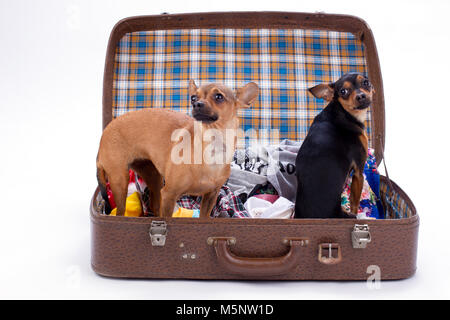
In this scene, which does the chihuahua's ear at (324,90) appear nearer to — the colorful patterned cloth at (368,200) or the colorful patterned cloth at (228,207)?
the colorful patterned cloth at (368,200)

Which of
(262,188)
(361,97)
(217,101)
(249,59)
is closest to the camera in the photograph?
(217,101)

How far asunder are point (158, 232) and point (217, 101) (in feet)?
1.95

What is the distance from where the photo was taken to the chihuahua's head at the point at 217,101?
6.75ft

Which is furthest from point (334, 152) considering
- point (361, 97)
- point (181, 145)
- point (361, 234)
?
point (181, 145)

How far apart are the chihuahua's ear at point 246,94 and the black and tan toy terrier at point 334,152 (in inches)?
16.7

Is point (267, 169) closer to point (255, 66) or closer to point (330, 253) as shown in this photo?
point (255, 66)

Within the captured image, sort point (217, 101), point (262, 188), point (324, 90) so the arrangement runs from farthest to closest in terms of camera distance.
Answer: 1. point (262, 188)
2. point (324, 90)
3. point (217, 101)

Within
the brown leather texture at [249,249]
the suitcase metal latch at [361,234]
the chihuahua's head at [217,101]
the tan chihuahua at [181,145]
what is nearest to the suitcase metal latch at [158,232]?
the brown leather texture at [249,249]

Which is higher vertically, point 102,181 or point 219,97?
point 219,97

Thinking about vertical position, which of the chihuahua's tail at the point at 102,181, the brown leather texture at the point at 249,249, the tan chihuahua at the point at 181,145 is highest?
the tan chihuahua at the point at 181,145

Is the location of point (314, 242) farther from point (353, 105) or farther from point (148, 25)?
point (148, 25)

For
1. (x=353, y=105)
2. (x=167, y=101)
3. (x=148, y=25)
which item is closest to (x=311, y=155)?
(x=353, y=105)

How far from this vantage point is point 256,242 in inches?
84.8

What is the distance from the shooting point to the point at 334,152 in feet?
7.73
